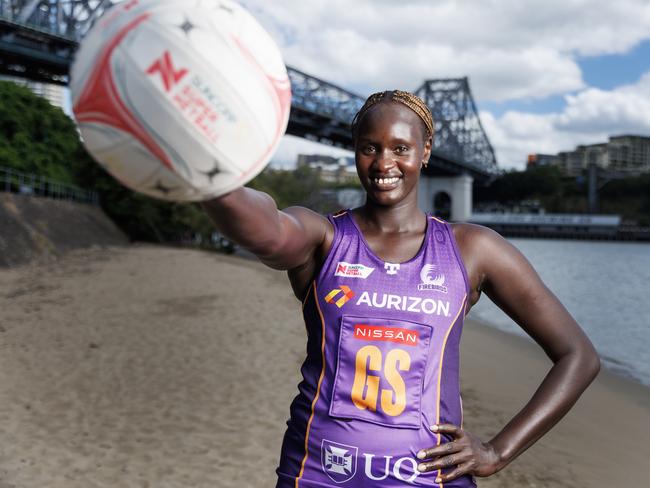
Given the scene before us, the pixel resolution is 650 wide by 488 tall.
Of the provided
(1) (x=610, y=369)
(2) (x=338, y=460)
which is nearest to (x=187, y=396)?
(2) (x=338, y=460)

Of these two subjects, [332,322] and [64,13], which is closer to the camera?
[332,322]

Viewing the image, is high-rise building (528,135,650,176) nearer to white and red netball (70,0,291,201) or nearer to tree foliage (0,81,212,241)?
tree foliage (0,81,212,241)

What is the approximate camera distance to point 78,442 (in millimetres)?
6699

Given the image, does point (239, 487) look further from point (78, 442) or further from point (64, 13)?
point (64, 13)

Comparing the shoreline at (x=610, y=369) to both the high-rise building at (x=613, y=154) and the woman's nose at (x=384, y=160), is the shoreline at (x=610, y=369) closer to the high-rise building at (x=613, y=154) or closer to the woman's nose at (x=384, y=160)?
the woman's nose at (x=384, y=160)

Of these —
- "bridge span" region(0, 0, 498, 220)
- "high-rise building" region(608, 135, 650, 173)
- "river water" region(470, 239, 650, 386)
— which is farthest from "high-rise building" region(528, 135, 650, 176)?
"river water" region(470, 239, 650, 386)

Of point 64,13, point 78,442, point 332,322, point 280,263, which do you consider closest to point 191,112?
point 280,263

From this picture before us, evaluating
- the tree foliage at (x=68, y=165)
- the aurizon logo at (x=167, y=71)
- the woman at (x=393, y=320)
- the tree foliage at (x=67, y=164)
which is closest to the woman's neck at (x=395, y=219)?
the woman at (x=393, y=320)

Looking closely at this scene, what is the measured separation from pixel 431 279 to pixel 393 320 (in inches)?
7.3

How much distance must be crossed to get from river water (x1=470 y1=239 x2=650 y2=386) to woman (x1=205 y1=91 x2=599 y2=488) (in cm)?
1254

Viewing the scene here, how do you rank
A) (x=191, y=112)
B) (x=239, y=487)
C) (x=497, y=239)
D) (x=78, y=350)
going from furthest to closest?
(x=78, y=350) → (x=239, y=487) → (x=497, y=239) → (x=191, y=112)

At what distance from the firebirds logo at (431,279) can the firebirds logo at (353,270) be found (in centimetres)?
16

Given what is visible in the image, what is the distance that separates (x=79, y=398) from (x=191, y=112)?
791 centimetres

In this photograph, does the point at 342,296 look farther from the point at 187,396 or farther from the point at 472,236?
the point at 187,396
